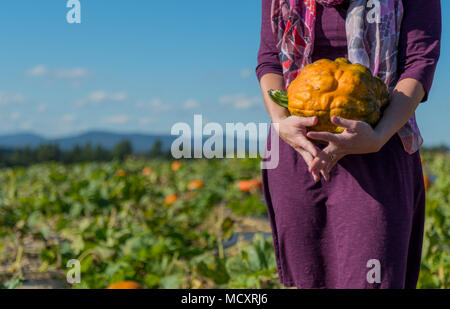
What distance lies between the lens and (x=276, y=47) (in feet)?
6.03

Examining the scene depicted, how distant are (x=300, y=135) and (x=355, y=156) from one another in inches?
8.8

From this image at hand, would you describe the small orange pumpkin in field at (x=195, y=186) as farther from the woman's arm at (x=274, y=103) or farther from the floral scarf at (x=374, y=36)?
the floral scarf at (x=374, y=36)

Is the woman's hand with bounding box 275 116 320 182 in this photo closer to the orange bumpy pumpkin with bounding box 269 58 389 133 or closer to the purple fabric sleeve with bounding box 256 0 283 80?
the orange bumpy pumpkin with bounding box 269 58 389 133

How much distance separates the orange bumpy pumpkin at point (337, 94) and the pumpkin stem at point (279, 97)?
0.07 metres

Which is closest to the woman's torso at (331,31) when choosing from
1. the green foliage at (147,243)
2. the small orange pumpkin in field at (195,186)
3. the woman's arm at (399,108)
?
the woman's arm at (399,108)

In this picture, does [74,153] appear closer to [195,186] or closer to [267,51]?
[195,186]

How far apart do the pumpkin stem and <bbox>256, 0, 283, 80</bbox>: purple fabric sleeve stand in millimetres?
185

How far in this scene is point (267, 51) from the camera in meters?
1.88

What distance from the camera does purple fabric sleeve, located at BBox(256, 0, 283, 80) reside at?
1.84 m

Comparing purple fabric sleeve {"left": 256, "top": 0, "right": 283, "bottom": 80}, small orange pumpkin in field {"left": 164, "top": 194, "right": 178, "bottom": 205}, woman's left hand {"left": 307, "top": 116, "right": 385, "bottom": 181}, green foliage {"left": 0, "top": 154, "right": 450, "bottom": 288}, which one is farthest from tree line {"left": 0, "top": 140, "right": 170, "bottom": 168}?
woman's left hand {"left": 307, "top": 116, "right": 385, "bottom": 181}

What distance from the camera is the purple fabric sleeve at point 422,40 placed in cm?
158
